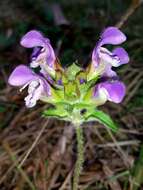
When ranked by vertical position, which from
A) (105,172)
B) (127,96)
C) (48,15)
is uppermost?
(48,15)

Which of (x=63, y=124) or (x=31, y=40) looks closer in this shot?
(x=31, y=40)

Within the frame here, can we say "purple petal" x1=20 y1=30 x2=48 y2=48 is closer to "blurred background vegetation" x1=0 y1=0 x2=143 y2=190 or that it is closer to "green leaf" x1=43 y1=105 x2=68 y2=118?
"green leaf" x1=43 y1=105 x2=68 y2=118

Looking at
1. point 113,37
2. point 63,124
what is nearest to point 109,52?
point 113,37

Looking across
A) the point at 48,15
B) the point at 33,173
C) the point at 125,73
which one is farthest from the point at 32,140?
the point at 48,15

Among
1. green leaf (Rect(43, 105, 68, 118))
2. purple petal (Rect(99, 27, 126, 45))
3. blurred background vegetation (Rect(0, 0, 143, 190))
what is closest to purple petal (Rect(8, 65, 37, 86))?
green leaf (Rect(43, 105, 68, 118))

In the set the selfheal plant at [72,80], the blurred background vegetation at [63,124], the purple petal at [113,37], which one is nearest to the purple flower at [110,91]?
the selfheal plant at [72,80]

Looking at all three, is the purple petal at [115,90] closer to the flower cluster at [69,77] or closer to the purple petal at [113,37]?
the flower cluster at [69,77]

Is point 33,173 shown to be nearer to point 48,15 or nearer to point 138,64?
point 138,64

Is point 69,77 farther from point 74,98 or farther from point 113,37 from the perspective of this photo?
point 113,37
